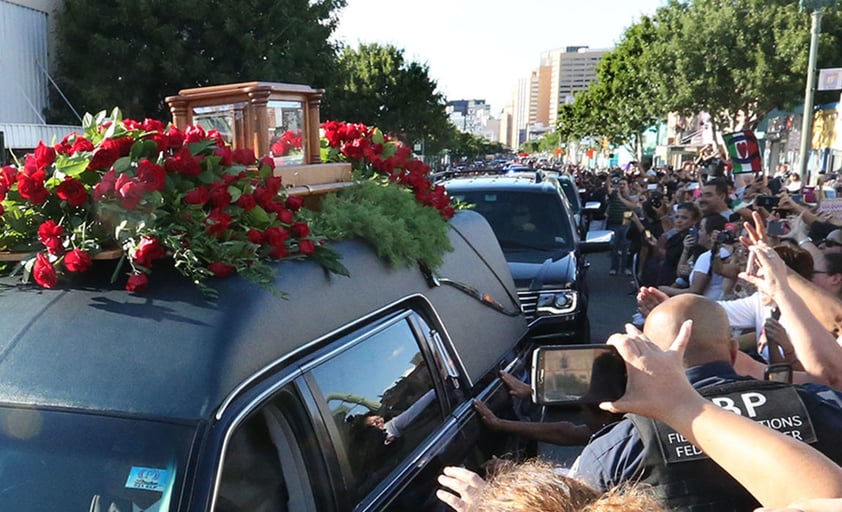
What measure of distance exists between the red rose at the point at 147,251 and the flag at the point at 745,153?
36.9 ft

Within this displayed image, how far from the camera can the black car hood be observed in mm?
6121

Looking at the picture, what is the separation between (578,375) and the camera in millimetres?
1630

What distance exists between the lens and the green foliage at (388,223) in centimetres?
277

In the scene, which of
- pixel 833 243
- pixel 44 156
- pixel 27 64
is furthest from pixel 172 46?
pixel 44 156

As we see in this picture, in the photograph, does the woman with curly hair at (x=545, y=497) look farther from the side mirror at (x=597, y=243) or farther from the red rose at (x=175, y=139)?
the side mirror at (x=597, y=243)

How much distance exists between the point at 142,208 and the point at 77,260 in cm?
22

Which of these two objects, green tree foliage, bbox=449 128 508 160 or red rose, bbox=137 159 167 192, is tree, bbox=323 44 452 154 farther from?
green tree foliage, bbox=449 128 508 160

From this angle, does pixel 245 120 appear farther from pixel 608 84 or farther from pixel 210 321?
pixel 608 84

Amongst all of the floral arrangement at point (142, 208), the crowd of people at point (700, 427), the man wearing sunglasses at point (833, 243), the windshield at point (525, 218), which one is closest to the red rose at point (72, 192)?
the floral arrangement at point (142, 208)

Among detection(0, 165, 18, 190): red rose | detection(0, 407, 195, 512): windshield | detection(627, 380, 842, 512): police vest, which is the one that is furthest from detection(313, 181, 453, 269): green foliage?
detection(627, 380, 842, 512): police vest

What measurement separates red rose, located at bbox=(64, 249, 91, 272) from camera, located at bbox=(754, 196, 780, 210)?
750cm

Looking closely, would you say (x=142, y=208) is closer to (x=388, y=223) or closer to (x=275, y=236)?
(x=275, y=236)

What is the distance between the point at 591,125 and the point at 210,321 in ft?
192

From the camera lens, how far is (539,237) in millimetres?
7195
